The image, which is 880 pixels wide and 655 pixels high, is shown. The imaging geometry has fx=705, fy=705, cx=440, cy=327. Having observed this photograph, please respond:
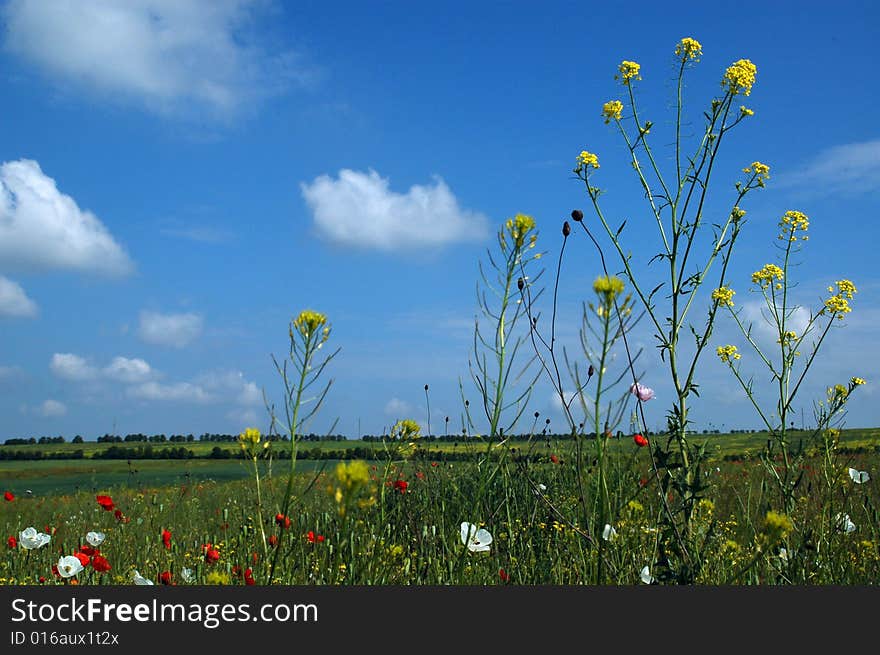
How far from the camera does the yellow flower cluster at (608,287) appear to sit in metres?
2.22

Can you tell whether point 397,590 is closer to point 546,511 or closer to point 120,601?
point 120,601

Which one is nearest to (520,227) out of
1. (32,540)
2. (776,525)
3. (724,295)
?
(776,525)

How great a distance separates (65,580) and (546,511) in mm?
3595

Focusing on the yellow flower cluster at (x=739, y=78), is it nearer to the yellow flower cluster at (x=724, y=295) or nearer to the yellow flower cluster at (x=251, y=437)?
the yellow flower cluster at (x=724, y=295)

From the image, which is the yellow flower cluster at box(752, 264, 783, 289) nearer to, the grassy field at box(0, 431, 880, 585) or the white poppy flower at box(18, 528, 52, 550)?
the grassy field at box(0, 431, 880, 585)

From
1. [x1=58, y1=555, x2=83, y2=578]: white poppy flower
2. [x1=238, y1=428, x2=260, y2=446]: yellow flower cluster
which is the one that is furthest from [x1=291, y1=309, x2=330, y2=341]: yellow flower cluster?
[x1=58, y1=555, x2=83, y2=578]: white poppy flower

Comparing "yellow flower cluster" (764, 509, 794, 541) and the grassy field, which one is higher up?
"yellow flower cluster" (764, 509, 794, 541)

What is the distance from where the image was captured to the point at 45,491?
12055mm

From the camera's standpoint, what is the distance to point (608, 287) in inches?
87.7

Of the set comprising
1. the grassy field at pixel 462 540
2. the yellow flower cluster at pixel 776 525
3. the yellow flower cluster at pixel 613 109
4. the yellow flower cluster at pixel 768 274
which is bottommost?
the grassy field at pixel 462 540

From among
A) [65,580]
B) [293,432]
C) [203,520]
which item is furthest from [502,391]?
[203,520]

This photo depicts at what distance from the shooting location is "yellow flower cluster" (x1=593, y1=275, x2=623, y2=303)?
2.22m

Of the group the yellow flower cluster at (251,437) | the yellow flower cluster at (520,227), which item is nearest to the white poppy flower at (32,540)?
the yellow flower cluster at (251,437)

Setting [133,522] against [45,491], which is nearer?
[133,522]
